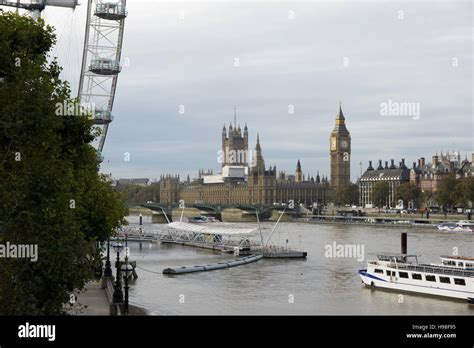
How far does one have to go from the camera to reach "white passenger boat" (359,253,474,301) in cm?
3516

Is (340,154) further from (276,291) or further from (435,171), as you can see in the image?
(276,291)

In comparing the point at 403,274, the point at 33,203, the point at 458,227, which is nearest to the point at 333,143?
the point at 458,227

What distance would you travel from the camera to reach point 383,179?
538 feet

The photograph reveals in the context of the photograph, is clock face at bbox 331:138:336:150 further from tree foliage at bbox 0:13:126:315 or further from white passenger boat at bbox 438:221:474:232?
tree foliage at bbox 0:13:126:315

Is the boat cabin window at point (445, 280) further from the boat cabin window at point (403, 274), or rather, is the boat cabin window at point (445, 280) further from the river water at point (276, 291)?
the boat cabin window at point (403, 274)

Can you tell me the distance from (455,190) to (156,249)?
64458 mm

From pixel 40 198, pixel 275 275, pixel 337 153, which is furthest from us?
pixel 337 153

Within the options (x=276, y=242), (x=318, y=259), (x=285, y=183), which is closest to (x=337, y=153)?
(x=285, y=183)

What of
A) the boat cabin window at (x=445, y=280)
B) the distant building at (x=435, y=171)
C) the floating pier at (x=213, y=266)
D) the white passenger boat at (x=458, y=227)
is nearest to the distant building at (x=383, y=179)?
the distant building at (x=435, y=171)

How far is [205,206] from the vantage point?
126 metres

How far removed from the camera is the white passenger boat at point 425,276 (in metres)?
35.2
